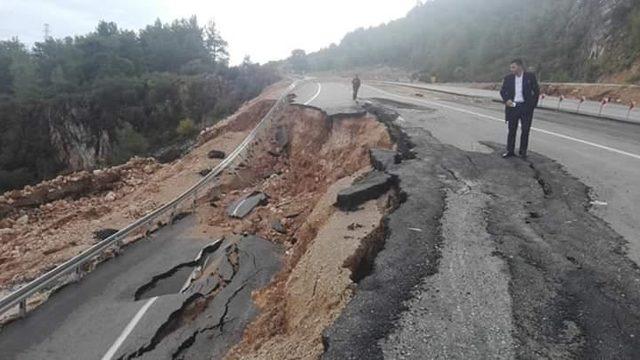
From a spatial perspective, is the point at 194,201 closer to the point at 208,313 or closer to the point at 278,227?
the point at 278,227

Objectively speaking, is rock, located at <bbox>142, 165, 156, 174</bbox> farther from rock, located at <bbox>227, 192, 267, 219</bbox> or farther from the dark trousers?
the dark trousers

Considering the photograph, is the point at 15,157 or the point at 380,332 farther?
the point at 15,157

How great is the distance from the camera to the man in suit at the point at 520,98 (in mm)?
8375

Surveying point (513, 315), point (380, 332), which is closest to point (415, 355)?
point (380, 332)

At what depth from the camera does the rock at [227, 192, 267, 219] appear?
11358mm

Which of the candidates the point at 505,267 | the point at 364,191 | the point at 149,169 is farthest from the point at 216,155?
the point at 505,267

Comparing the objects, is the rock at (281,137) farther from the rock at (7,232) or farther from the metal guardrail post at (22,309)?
the metal guardrail post at (22,309)

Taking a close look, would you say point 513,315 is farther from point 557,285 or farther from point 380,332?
point 380,332

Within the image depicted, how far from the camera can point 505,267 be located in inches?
178

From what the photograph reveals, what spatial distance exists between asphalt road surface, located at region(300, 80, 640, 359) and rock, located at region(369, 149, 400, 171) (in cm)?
32

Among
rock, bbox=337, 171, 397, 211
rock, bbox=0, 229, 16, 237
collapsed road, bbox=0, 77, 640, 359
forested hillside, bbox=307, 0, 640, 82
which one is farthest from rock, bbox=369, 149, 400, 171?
forested hillside, bbox=307, 0, 640, 82

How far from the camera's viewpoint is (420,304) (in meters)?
3.96

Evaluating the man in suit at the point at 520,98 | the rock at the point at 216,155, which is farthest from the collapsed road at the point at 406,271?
the rock at the point at 216,155

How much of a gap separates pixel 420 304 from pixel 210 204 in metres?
9.19
